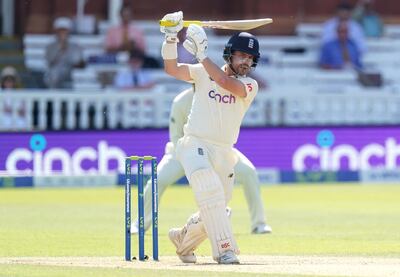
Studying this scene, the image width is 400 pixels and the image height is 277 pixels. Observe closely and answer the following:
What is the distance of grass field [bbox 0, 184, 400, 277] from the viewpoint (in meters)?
9.57

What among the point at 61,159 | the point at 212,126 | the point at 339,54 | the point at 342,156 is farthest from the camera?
the point at 339,54

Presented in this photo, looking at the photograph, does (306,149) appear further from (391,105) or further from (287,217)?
(287,217)

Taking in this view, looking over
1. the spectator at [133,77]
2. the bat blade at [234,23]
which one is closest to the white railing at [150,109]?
the spectator at [133,77]

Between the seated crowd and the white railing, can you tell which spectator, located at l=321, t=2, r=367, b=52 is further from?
the white railing

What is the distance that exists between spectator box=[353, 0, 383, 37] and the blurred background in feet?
0.07

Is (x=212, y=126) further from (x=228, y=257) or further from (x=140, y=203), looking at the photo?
(x=228, y=257)

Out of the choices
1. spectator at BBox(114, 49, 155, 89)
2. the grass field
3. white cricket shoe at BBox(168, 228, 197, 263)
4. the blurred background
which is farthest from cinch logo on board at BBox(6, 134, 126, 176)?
white cricket shoe at BBox(168, 228, 197, 263)

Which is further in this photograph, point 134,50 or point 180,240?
point 134,50

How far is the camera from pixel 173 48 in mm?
9008

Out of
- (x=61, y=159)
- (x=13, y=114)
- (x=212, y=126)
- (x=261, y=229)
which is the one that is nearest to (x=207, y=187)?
(x=212, y=126)

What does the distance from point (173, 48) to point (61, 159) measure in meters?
9.73

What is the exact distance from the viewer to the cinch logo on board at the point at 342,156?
19375mm

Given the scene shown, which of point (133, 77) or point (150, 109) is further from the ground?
point (133, 77)

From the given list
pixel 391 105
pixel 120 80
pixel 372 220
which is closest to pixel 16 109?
pixel 120 80
